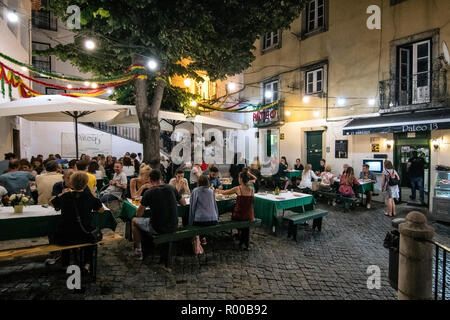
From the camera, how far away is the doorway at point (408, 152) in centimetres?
939

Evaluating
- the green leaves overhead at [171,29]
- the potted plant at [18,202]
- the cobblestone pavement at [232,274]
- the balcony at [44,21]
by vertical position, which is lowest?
the cobblestone pavement at [232,274]

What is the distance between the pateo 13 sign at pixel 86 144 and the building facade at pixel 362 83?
993cm

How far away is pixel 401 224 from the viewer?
3053 mm

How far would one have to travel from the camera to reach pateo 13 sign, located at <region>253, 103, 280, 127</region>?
15445 millimetres

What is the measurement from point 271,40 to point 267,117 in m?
4.64

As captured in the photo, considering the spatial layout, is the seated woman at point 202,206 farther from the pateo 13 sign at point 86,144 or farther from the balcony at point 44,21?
the balcony at point 44,21

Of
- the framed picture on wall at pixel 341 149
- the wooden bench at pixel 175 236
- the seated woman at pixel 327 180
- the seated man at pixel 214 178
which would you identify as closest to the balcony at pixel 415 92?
the framed picture on wall at pixel 341 149

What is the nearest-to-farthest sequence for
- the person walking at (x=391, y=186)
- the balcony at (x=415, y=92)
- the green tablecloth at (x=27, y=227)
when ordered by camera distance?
1. the green tablecloth at (x=27, y=227)
2. the person walking at (x=391, y=186)
3. the balcony at (x=415, y=92)

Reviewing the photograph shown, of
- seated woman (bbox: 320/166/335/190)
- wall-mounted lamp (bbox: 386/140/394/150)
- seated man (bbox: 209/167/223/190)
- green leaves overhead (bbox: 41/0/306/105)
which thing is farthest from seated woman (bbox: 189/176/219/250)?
wall-mounted lamp (bbox: 386/140/394/150)

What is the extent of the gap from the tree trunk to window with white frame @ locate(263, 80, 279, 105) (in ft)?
31.4

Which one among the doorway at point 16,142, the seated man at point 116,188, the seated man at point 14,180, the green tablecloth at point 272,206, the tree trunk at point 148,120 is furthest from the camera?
the doorway at point 16,142

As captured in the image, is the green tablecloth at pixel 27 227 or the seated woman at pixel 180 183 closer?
the green tablecloth at pixel 27 227

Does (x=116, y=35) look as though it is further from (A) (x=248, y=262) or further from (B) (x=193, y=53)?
(A) (x=248, y=262)

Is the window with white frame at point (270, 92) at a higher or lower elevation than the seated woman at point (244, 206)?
higher
